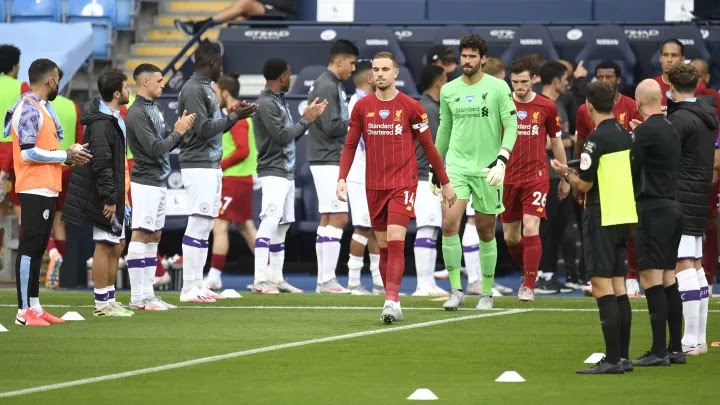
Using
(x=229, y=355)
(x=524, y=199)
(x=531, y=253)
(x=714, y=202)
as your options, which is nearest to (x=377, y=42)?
(x=524, y=199)

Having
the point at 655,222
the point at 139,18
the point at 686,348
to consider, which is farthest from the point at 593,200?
the point at 139,18

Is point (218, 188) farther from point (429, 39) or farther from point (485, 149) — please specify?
point (429, 39)

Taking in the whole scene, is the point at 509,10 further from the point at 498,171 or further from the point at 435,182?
the point at 435,182

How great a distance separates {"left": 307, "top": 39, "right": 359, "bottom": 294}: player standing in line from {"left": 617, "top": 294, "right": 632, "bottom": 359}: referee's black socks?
7.35 meters

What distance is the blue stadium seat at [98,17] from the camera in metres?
24.4

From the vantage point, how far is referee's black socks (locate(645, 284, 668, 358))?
1009 cm

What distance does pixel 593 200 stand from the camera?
977 centimetres

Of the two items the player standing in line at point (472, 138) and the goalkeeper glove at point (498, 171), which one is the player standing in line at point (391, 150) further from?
the player standing in line at point (472, 138)

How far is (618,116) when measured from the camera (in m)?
16.0

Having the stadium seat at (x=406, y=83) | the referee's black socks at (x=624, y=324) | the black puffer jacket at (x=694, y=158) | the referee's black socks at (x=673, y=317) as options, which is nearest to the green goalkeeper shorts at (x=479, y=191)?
the black puffer jacket at (x=694, y=158)

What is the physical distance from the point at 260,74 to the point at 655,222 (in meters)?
13.0

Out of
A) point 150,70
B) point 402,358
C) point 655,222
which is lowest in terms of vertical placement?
point 402,358

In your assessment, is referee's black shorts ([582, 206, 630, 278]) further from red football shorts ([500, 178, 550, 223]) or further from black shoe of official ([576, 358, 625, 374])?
red football shorts ([500, 178, 550, 223])

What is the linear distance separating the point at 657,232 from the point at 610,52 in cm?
1149
